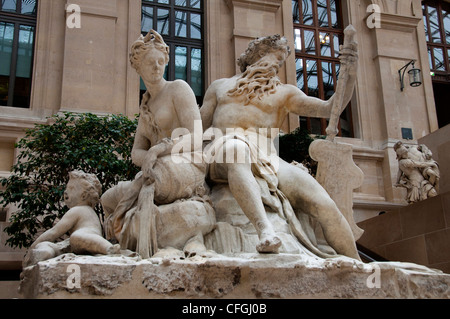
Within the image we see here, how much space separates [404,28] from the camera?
709 inches

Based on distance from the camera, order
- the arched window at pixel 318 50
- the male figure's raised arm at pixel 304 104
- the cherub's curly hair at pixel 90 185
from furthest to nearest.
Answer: the arched window at pixel 318 50 → the male figure's raised arm at pixel 304 104 → the cherub's curly hair at pixel 90 185

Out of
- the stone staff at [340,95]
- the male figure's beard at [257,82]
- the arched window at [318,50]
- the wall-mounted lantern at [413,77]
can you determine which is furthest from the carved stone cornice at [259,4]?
the stone staff at [340,95]

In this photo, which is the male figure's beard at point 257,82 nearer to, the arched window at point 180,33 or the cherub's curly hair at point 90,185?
the cherub's curly hair at point 90,185

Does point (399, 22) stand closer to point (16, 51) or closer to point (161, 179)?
point (16, 51)

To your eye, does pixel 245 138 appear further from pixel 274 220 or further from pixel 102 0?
pixel 102 0

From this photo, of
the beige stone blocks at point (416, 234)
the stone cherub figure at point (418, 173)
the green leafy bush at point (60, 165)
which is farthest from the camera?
the stone cherub figure at point (418, 173)

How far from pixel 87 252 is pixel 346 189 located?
2239mm

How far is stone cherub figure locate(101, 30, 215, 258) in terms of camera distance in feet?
12.8

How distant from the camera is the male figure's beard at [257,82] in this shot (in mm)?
4867

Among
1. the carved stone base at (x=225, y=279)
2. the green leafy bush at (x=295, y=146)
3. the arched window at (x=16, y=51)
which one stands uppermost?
the arched window at (x=16, y=51)

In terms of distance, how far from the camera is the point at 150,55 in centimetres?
447

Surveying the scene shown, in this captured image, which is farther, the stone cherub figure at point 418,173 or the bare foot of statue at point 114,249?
the stone cherub figure at point 418,173

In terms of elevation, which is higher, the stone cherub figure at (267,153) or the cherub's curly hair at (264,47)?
the cherub's curly hair at (264,47)
